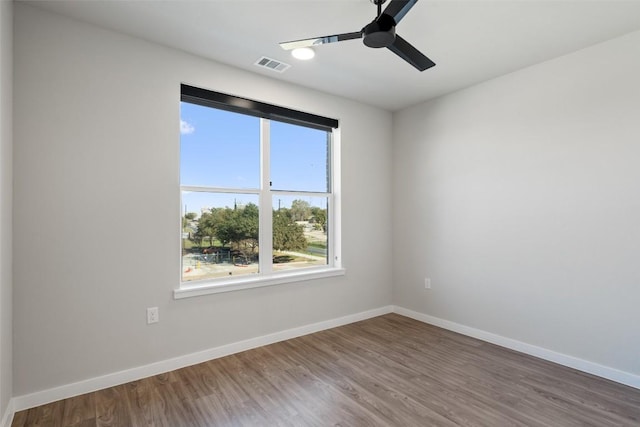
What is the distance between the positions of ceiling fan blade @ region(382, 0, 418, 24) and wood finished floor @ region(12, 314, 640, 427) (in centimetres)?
233

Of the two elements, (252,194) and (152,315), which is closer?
(152,315)

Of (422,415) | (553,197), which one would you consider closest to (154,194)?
(422,415)

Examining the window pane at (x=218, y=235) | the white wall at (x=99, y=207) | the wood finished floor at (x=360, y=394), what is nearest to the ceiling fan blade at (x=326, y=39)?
the white wall at (x=99, y=207)

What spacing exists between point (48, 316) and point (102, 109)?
1488 millimetres

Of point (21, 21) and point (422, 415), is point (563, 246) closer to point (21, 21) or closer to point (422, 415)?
point (422, 415)

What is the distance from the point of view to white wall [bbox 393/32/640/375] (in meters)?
2.44

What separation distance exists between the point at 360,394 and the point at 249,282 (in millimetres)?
1358

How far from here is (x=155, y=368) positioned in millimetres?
2512

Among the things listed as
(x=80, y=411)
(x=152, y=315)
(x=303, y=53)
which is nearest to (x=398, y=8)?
(x=303, y=53)

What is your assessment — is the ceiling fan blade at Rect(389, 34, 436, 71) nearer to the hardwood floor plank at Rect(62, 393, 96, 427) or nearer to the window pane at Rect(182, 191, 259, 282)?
the window pane at Rect(182, 191, 259, 282)

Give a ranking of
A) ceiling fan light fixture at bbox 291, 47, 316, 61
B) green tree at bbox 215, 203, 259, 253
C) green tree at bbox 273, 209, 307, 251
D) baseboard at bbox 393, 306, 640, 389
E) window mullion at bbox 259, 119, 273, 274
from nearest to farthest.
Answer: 1. baseboard at bbox 393, 306, 640, 389
2. ceiling fan light fixture at bbox 291, 47, 316, 61
3. green tree at bbox 215, 203, 259, 253
4. window mullion at bbox 259, 119, 273, 274
5. green tree at bbox 273, 209, 307, 251

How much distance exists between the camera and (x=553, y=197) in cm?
278

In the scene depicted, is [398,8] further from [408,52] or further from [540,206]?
[540,206]

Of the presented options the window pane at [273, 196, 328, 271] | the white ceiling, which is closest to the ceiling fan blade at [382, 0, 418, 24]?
the white ceiling
